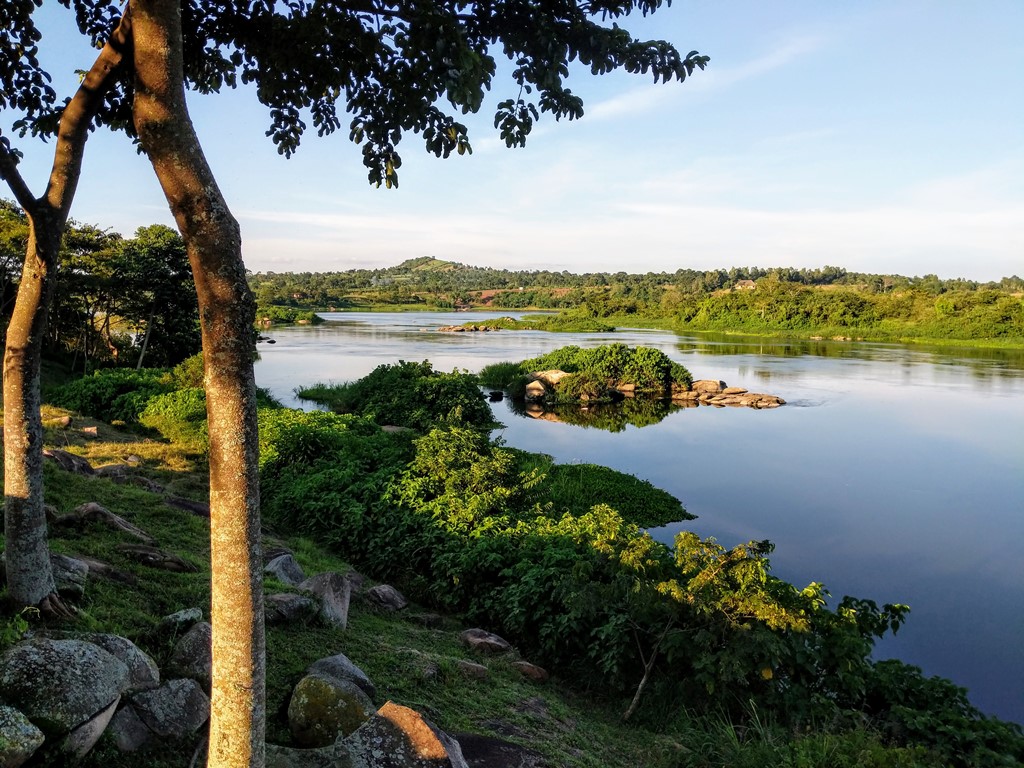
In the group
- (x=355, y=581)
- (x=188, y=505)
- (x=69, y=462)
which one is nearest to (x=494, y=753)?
(x=355, y=581)

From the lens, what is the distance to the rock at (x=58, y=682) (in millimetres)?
3000

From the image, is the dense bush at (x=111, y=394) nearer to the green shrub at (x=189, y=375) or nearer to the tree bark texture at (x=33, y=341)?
the green shrub at (x=189, y=375)

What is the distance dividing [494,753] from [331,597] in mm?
2376

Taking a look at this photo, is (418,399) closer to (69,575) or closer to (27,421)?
(69,575)

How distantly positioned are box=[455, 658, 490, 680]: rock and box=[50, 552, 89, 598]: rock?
302cm

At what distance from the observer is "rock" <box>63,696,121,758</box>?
9.99 feet

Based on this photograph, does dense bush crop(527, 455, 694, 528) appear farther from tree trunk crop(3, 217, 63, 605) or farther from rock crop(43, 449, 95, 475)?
tree trunk crop(3, 217, 63, 605)

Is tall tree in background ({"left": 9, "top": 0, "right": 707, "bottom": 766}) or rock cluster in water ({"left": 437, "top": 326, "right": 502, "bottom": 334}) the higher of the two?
tall tree in background ({"left": 9, "top": 0, "right": 707, "bottom": 766})

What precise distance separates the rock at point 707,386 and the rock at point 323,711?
28707 mm

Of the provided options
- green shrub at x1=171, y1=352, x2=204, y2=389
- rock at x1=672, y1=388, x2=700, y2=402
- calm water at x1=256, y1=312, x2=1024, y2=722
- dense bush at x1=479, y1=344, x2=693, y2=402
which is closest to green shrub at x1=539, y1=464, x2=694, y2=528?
calm water at x1=256, y1=312, x2=1024, y2=722

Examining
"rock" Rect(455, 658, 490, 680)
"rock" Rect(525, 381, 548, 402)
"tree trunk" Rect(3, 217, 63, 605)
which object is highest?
"tree trunk" Rect(3, 217, 63, 605)

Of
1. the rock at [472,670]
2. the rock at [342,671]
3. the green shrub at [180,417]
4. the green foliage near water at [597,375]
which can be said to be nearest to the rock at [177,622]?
the rock at [342,671]

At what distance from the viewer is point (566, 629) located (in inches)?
264

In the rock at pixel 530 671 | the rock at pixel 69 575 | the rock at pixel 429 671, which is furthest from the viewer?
the rock at pixel 530 671
